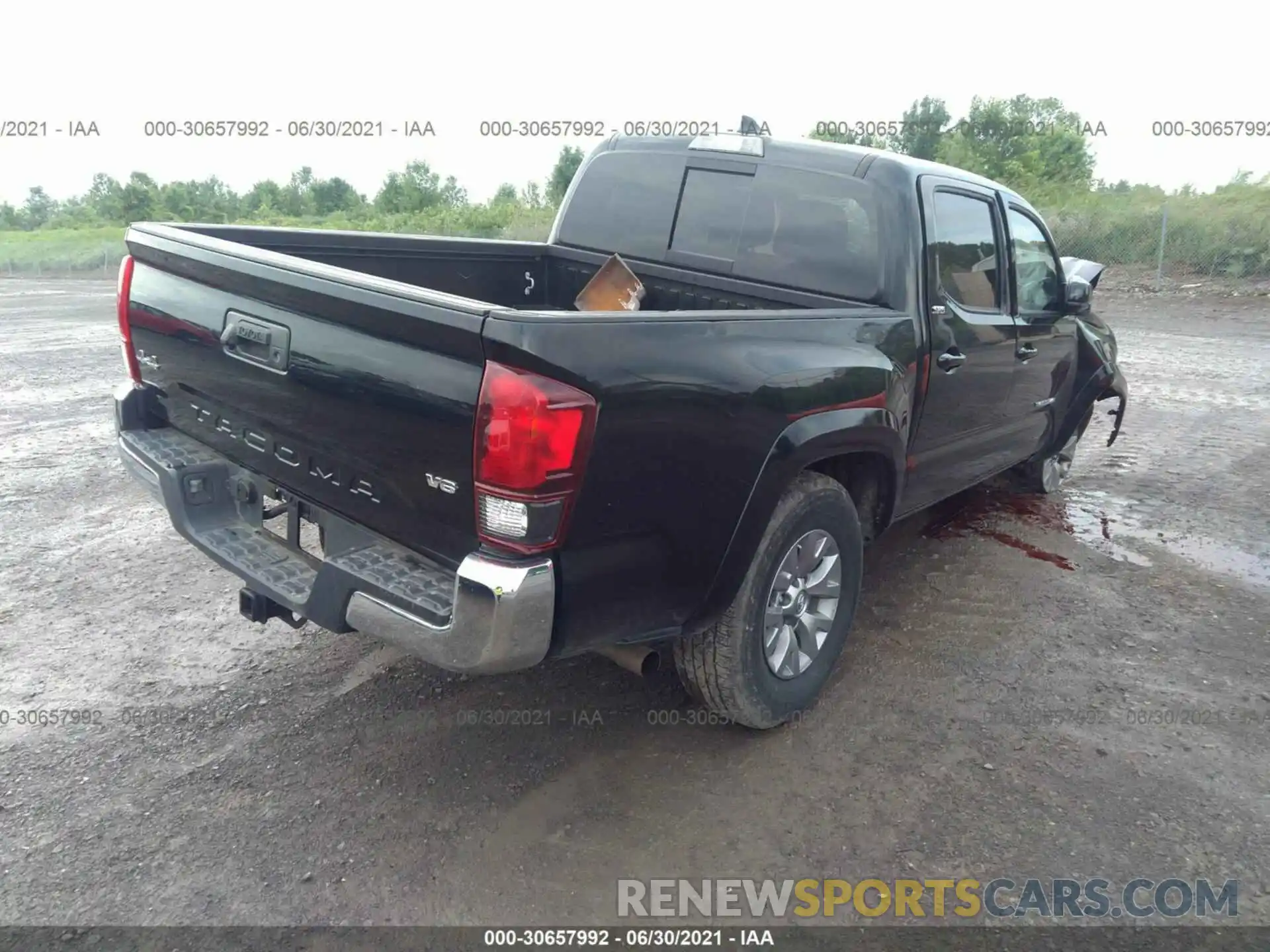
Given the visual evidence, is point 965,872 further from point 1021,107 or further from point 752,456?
point 1021,107

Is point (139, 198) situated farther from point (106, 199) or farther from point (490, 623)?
point (490, 623)

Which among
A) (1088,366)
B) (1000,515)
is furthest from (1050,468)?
(1088,366)

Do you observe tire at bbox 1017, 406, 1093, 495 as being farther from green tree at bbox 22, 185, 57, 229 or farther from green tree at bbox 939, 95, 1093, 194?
green tree at bbox 22, 185, 57, 229

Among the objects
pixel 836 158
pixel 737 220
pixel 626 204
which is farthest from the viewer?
pixel 626 204

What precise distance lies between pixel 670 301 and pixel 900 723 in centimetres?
199

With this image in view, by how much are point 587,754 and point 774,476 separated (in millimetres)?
1128

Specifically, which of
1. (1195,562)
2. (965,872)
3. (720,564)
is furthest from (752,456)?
(1195,562)

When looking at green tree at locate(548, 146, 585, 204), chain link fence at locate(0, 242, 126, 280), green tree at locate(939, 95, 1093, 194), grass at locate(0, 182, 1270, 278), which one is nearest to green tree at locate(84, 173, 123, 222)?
chain link fence at locate(0, 242, 126, 280)

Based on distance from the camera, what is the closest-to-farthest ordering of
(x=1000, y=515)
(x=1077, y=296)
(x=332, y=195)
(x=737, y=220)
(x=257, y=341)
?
(x=257, y=341)
(x=737, y=220)
(x=1077, y=296)
(x=1000, y=515)
(x=332, y=195)

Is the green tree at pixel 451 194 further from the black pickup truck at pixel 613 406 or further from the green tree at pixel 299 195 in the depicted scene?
the black pickup truck at pixel 613 406

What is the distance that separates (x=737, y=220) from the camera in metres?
3.92

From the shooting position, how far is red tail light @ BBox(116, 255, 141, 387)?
334cm

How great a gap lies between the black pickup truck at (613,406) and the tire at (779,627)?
0.01 metres

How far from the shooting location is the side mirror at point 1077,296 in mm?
4758
